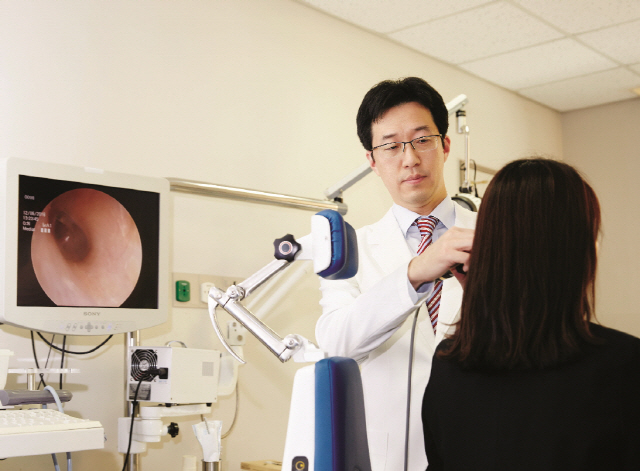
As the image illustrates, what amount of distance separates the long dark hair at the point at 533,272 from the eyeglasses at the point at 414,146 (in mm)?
756

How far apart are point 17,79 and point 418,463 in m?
1.66

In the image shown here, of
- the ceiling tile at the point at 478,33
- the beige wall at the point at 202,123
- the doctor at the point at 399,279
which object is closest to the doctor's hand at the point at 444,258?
the doctor at the point at 399,279

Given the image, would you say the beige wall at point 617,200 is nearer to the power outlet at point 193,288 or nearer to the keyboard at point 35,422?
the power outlet at point 193,288

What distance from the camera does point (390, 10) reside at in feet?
10.4

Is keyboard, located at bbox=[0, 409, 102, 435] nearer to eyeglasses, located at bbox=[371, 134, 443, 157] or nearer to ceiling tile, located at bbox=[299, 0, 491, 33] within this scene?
eyeglasses, located at bbox=[371, 134, 443, 157]

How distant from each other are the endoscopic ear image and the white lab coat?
67cm

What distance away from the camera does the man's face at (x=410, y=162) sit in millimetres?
1749

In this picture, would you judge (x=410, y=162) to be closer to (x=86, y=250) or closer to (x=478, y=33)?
(x=86, y=250)

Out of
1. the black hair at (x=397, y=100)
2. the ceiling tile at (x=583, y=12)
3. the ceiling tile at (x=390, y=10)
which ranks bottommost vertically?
the black hair at (x=397, y=100)

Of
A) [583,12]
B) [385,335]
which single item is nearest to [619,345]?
[385,335]

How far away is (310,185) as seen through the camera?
3.06 m

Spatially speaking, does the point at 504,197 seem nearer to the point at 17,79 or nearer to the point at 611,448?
the point at 611,448

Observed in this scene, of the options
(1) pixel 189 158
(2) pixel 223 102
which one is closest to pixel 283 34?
(2) pixel 223 102

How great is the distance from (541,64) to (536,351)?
324cm
